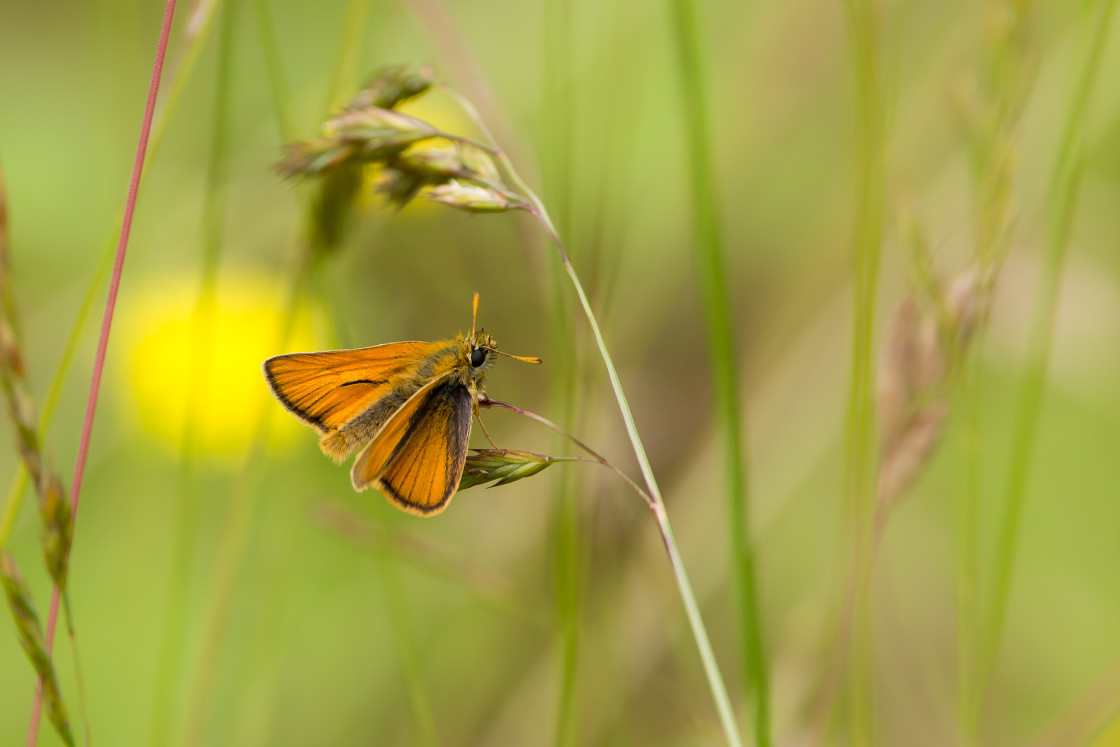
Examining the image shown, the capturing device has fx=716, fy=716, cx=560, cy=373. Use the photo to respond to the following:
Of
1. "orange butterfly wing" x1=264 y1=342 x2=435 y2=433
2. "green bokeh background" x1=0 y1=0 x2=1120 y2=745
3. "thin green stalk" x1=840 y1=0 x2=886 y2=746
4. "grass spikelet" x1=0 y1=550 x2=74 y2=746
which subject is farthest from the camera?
"green bokeh background" x1=0 y1=0 x2=1120 y2=745

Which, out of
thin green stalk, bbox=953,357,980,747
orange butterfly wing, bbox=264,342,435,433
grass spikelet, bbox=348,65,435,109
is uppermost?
grass spikelet, bbox=348,65,435,109

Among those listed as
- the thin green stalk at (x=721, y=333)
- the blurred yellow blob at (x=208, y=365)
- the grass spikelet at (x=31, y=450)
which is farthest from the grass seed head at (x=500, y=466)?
the blurred yellow blob at (x=208, y=365)

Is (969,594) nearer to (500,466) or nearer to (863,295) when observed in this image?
(863,295)

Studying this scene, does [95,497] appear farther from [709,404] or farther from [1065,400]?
[1065,400]

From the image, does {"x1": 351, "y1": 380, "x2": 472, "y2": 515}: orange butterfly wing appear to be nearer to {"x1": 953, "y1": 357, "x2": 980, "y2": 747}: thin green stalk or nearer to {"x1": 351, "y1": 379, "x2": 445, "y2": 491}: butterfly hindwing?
{"x1": 351, "y1": 379, "x2": 445, "y2": 491}: butterfly hindwing

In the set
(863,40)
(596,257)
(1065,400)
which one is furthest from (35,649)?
(1065,400)

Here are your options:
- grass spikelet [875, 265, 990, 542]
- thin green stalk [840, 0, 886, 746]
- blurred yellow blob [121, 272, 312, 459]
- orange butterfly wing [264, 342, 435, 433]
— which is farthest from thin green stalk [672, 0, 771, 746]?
blurred yellow blob [121, 272, 312, 459]
